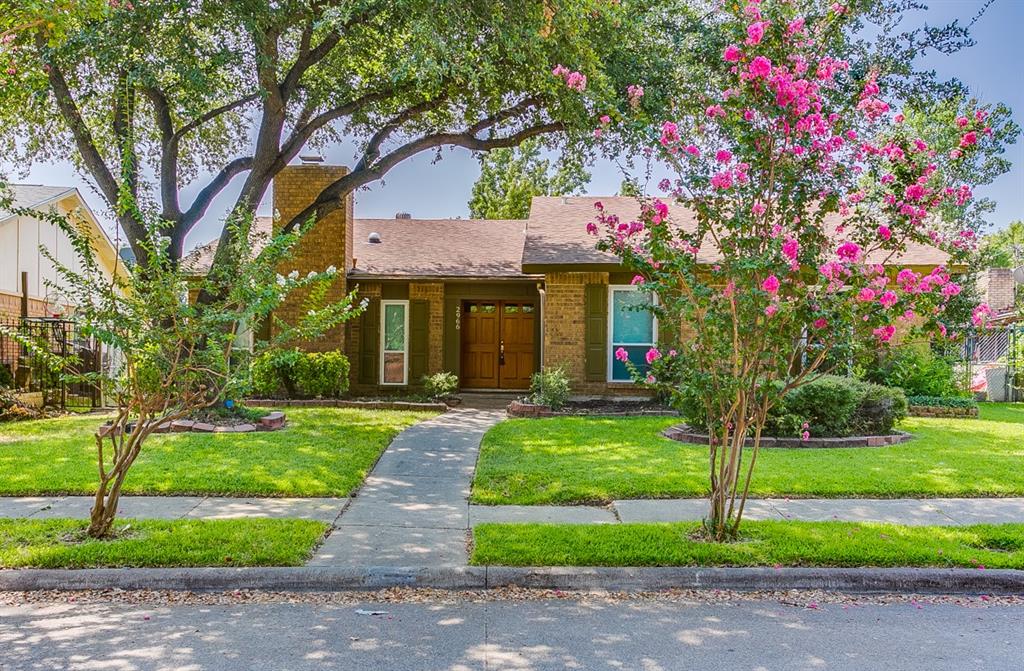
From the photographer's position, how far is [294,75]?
1183 centimetres

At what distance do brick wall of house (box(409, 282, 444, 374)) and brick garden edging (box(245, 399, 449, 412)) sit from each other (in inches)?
101

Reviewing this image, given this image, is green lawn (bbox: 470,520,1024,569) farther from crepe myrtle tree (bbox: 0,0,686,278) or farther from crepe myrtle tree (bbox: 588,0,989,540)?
crepe myrtle tree (bbox: 0,0,686,278)

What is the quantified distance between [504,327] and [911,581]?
13640mm

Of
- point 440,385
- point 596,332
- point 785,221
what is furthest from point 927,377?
point 785,221

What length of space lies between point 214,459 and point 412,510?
3330 mm

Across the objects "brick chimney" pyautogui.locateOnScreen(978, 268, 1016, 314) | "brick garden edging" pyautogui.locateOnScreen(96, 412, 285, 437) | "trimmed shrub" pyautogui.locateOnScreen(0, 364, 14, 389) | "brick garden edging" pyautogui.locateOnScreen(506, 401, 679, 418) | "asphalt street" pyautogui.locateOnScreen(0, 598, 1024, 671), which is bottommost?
"asphalt street" pyautogui.locateOnScreen(0, 598, 1024, 671)

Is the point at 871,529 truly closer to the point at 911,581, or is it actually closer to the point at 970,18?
the point at 911,581

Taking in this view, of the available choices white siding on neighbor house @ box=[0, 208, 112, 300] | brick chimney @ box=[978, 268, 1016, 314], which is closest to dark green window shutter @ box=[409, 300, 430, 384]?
white siding on neighbor house @ box=[0, 208, 112, 300]

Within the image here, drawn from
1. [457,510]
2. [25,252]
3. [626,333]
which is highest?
[25,252]

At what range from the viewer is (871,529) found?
6.44 meters

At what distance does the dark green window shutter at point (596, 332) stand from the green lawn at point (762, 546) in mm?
9289

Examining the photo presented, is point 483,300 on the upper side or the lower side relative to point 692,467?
upper

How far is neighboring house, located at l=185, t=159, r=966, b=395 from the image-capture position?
52.2 ft

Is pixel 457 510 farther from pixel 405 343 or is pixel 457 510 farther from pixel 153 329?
pixel 405 343
